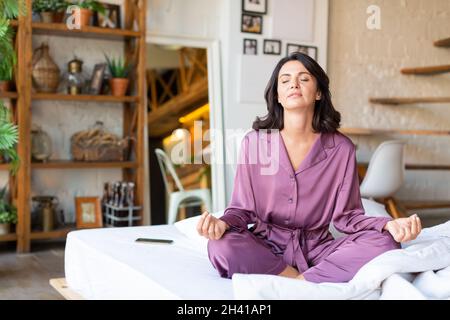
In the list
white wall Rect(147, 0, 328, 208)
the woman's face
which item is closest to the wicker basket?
white wall Rect(147, 0, 328, 208)

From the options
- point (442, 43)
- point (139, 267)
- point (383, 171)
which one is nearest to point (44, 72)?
point (383, 171)

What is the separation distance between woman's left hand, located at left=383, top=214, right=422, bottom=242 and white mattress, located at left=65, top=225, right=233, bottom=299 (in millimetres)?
517

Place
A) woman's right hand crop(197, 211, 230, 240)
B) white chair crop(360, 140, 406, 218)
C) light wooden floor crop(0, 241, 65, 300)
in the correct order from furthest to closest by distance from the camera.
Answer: white chair crop(360, 140, 406, 218) → light wooden floor crop(0, 241, 65, 300) → woman's right hand crop(197, 211, 230, 240)

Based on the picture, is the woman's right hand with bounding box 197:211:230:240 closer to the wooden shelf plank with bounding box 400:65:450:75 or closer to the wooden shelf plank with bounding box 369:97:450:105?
the wooden shelf plank with bounding box 369:97:450:105

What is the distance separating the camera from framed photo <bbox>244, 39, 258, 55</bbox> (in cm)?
522

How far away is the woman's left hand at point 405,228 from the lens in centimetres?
194

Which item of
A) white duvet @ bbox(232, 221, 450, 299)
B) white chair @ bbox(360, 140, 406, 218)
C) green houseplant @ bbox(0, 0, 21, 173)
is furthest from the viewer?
white chair @ bbox(360, 140, 406, 218)

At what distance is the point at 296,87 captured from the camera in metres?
2.22

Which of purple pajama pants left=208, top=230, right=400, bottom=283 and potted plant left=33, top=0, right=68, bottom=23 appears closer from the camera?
purple pajama pants left=208, top=230, right=400, bottom=283

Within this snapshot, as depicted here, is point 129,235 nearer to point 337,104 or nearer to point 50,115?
point 50,115

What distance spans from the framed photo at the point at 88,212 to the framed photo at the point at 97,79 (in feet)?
2.48

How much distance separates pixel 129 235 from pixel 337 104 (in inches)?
133

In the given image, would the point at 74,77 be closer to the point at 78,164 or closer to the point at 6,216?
the point at 78,164

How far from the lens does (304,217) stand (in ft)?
7.27
